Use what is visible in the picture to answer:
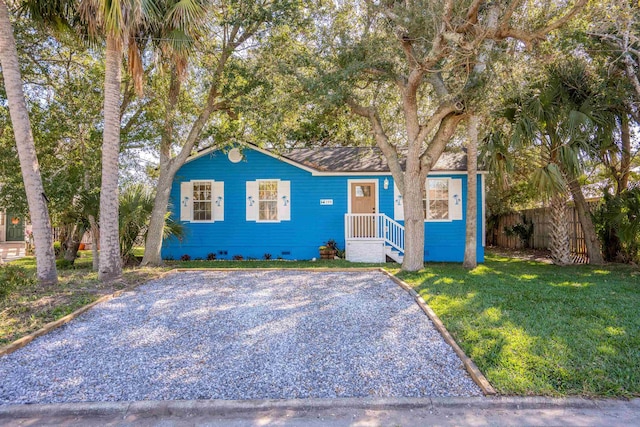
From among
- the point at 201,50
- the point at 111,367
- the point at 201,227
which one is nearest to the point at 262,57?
the point at 201,50

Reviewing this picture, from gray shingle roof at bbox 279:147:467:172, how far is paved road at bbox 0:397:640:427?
10.1m

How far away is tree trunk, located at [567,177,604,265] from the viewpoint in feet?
37.4

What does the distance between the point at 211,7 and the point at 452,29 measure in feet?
18.7

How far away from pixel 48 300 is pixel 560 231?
1257 centimetres

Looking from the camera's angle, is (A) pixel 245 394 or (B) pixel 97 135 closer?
(A) pixel 245 394

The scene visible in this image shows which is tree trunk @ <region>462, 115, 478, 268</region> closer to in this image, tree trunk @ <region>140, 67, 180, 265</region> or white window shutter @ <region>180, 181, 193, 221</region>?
tree trunk @ <region>140, 67, 180, 265</region>

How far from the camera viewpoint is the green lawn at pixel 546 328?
11.5ft

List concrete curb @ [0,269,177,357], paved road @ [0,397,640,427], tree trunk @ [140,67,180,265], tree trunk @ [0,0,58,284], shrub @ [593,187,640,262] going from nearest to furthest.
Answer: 1. paved road @ [0,397,640,427]
2. concrete curb @ [0,269,177,357]
3. tree trunk @ [0,0,58,284]
4. shrub @ [593,187,640,262]
5. tree trunk @ [140,67,180,265]

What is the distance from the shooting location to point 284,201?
1309 cm

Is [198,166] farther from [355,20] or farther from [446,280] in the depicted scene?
[446,280]

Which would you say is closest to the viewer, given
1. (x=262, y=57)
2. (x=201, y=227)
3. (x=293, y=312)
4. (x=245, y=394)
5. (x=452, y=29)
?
(x=245, y=394)

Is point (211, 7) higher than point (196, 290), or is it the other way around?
point (211, 7)

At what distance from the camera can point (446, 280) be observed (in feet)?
26.7

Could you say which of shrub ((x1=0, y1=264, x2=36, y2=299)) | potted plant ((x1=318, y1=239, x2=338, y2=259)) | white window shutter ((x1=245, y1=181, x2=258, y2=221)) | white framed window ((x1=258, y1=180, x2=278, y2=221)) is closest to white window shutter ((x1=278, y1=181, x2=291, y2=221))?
white framed window ((x1=258, y1=180, x2=278, y2=221))
